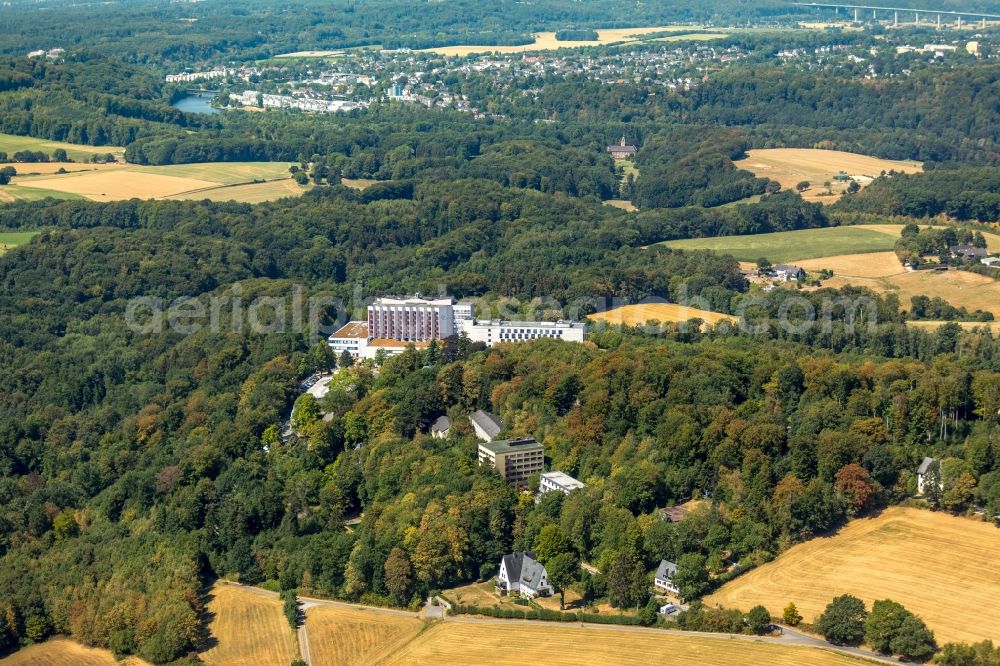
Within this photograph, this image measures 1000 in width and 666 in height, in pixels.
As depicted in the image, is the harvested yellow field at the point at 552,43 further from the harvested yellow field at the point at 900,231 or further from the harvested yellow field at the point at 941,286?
the harvested yellow field at the point at 941,286

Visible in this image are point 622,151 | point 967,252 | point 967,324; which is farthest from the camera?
point 622,151

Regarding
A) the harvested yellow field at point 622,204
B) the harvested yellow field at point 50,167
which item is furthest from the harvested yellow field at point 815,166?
the harvested yellow field at point 50,167

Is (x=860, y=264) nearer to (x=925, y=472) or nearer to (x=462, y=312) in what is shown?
(x=462, y=312)

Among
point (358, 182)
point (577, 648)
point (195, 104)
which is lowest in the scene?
point (577, 648)

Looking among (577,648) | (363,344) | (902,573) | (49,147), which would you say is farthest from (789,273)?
(49,147)

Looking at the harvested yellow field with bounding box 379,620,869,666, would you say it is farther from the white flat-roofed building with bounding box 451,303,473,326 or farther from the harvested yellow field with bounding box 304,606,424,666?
the white flat-roofed building with bounding box 451,303,473,326


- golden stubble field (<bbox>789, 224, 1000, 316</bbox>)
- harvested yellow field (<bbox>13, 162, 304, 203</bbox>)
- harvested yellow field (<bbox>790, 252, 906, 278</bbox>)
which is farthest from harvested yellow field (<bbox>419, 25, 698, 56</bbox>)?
golden stubble field (<bbox>789, 224, 1000, 316</bbox>)

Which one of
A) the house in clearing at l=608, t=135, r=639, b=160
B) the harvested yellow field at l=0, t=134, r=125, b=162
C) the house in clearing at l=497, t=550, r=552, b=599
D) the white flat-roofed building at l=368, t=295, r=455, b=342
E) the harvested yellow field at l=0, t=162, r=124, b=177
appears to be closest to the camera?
the house in clearing at l=497, t=550, r=552, b=599
